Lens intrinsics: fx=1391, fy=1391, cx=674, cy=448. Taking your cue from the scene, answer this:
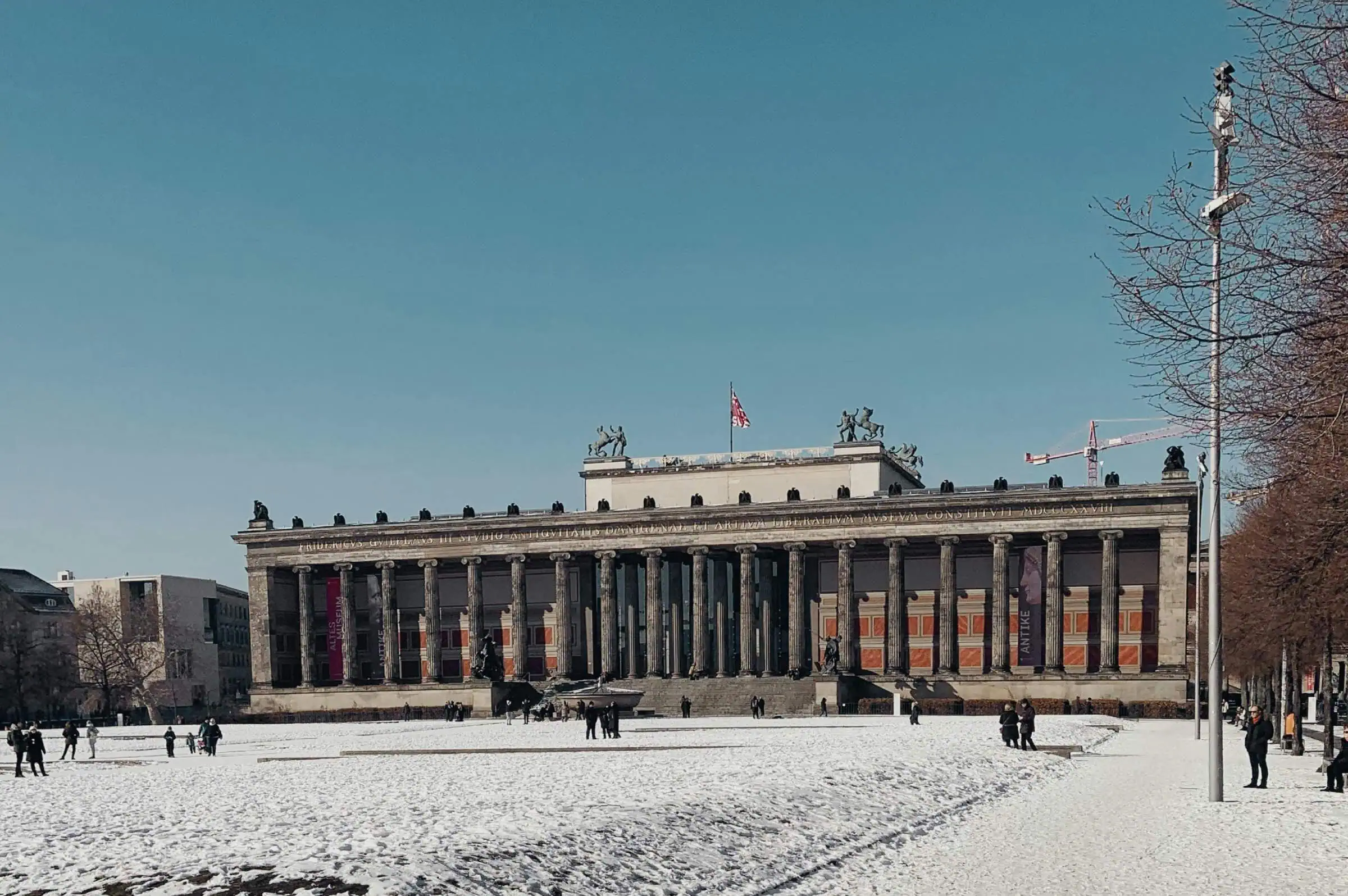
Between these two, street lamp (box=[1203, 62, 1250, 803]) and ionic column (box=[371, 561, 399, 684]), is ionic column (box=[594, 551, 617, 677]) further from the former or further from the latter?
street lamp (box=[1203, 62, 1250, 803])

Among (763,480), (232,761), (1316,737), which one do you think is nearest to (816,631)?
(763,480)

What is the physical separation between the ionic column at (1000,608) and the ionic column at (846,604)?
1088cm

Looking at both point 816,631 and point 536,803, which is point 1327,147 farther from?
point 816,631

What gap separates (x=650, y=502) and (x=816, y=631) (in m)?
17.9

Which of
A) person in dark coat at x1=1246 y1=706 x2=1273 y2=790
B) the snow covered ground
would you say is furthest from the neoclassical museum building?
person in dark coat at x1=1246 y1=706 x2=1273 y2=790

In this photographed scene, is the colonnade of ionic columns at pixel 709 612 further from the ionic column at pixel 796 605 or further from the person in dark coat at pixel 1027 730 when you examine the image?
the person in dark coat at pixel 1027 730

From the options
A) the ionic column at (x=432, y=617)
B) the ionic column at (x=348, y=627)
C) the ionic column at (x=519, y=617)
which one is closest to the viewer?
the ionic column at (x=519, y=617)

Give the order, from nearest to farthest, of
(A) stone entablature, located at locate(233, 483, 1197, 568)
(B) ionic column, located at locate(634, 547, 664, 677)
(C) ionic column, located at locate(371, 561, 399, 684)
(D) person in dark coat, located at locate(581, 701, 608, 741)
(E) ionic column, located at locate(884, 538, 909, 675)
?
(D) person in dark coat, located at locate(581, 701, 608, 741) → (A) stone entablature, located at locate(233, 483, 1197, 568) → (E) ionic column, located at locate(884, 538, 909, 675) → (B) ionic column, located at locate(634, 547, 664, 677) → (C) ionic column, located at locate(371, 561, 399, 684)

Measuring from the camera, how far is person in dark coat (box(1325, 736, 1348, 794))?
1378 inches

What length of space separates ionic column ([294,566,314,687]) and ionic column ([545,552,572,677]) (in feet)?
75.3

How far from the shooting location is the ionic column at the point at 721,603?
11800 centimetres

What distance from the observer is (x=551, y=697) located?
3745 inches

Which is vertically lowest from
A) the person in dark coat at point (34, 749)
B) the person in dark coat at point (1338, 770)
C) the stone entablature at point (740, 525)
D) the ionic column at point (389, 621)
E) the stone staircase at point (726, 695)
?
the stone staircase at point (726, 695)

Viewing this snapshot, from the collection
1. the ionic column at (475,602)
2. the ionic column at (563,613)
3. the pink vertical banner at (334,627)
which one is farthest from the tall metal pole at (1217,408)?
the pink vertical banner at (334,627)
